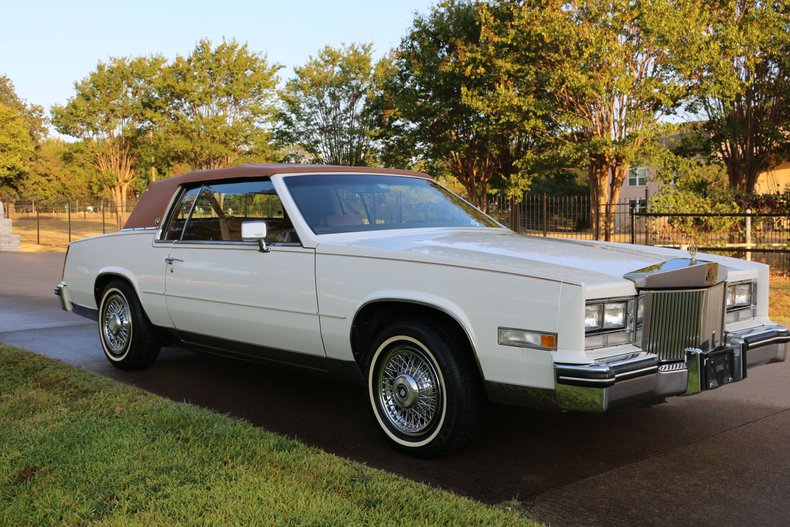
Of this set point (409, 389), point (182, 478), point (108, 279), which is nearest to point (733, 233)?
point (108, 279)

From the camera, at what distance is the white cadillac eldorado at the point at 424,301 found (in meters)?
3.66

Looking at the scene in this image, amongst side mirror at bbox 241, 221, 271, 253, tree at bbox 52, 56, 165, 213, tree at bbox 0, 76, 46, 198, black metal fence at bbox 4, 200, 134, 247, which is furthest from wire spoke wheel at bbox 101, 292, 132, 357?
tree at bbox 0, 76, 46, 198

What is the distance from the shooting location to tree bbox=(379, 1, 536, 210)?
2873 centimetres

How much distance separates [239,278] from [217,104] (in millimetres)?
38557

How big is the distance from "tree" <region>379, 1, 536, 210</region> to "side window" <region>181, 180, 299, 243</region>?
71.8 ft

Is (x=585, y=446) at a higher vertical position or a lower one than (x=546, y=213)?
lower

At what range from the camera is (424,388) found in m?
4.17

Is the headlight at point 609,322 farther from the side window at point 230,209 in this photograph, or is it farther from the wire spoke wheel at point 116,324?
the wire spoke wheel at point 116,324

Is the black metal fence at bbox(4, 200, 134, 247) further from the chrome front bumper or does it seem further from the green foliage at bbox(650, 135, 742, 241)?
the chrome front bumper

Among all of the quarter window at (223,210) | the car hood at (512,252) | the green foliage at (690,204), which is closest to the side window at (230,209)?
the quarter window at (223,210)

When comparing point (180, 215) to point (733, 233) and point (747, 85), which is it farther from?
point (747, 85)

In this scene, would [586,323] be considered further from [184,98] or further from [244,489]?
[184,98]

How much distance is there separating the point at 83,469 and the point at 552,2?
69.0ft

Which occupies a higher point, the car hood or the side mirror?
the side mirror
